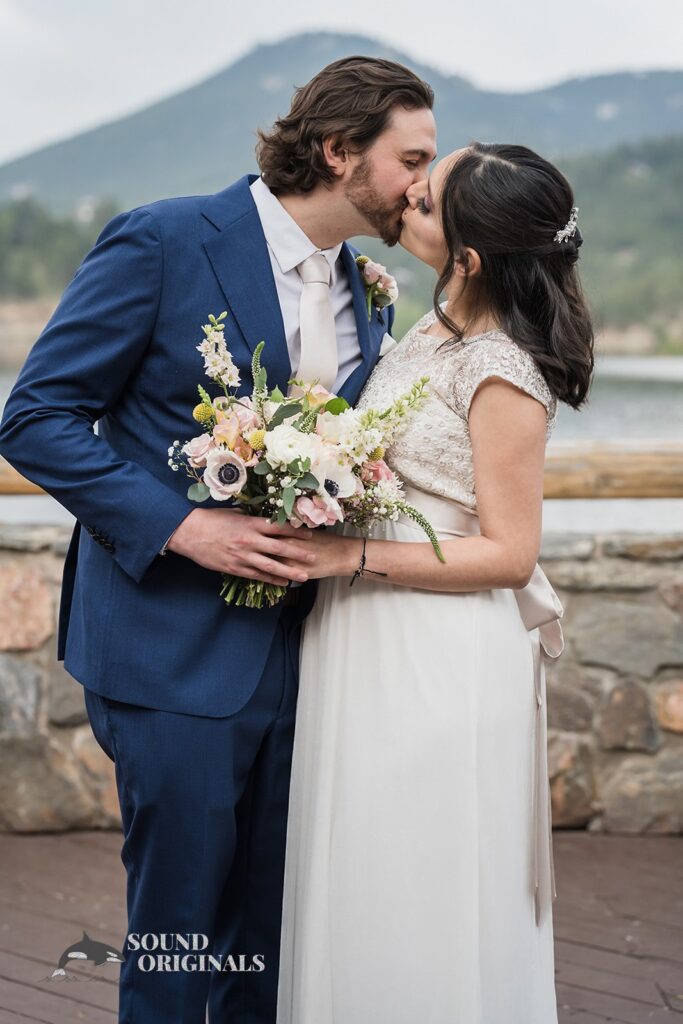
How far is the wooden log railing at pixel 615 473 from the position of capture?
3646 millimetres

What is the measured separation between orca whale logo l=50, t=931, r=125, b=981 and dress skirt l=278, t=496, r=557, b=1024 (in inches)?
41.1

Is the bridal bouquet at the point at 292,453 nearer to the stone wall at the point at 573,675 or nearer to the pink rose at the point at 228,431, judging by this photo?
the pink rose at the point at 228,431

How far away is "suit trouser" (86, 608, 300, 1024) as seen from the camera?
2018 mm

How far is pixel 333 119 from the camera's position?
2279 mm

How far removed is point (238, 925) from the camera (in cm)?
231

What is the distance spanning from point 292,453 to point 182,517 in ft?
1.06

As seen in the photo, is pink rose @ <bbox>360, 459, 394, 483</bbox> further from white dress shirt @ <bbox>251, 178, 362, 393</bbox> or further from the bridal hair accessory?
the bridal hair accessory

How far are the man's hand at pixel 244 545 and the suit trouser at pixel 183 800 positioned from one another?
0.28 metres

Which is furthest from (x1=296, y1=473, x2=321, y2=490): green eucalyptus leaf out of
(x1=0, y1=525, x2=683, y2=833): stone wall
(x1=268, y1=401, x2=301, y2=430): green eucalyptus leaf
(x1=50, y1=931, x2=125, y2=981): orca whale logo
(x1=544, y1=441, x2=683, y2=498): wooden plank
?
(x1=0, y1=525, x2=683, y2=833): stone wall

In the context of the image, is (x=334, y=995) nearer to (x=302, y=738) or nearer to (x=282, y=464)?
(x=302, y=738)

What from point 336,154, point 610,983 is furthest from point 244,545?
point 610,983

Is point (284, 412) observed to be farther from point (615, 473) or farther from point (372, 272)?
point (615, 473)

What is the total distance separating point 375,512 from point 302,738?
532mm
